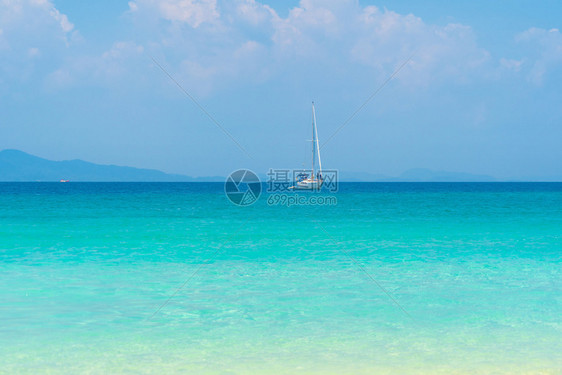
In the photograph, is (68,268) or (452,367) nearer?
(452,367)

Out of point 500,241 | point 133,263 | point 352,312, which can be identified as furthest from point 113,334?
point 500,241

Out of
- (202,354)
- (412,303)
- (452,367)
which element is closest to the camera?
(452,367)

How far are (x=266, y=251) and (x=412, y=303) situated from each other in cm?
750

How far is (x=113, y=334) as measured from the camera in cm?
689

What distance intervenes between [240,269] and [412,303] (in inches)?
193

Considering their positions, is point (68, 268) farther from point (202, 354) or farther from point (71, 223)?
point (71, 223)

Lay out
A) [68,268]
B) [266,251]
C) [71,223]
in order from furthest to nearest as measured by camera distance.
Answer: [71,223], [266,251], [68,268]

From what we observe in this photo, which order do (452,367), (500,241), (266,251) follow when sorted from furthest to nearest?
(500,241), (266,251), (452,367)

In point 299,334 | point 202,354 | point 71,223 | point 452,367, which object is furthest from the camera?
point 71,223

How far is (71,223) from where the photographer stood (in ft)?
85.5

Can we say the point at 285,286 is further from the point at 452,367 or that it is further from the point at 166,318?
the point at 452,367

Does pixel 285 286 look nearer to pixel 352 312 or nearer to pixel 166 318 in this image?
pixel 352 312

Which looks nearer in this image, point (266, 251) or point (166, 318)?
point (166, 318)

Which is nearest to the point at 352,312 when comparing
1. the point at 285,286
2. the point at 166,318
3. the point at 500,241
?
the point at 285,286
